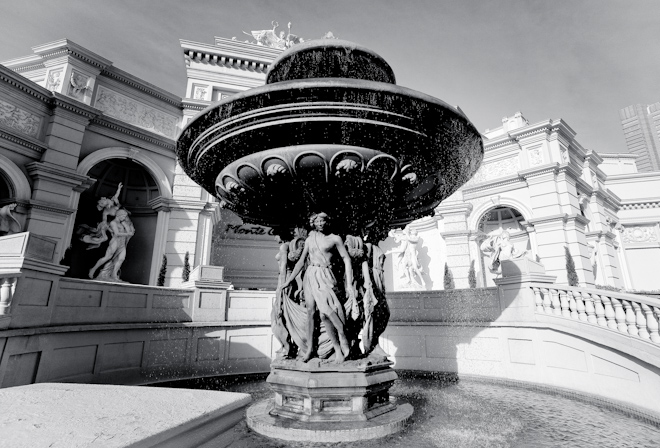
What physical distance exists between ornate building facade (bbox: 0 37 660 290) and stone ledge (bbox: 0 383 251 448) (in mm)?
11023

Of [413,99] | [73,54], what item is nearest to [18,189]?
[73,54]

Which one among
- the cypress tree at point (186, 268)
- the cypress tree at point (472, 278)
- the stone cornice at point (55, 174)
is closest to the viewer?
the stone cornice at point (55, 174)

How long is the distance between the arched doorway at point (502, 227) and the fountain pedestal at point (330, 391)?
15808 millimetres

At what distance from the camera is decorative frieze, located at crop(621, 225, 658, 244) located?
24.0 meters

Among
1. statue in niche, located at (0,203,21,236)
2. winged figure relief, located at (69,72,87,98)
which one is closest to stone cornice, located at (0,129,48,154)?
statue in niche, located at (0,203,21,236)

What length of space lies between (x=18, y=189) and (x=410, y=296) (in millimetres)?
12651

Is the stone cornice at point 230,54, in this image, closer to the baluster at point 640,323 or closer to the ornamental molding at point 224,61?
the ornamental molding at point 224,61

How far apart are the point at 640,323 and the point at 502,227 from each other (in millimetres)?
16658

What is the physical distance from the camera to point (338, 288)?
3963mm

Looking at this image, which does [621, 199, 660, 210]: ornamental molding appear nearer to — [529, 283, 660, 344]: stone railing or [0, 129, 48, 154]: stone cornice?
[529, 283, 660, 344]: stone railing

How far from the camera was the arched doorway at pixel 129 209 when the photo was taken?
14278 mm

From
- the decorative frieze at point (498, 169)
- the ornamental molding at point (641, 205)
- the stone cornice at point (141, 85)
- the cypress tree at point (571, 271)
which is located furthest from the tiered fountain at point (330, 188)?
the ornamental molding at point (641, 205)

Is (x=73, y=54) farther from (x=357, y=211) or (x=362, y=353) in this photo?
(x=362, y=353)

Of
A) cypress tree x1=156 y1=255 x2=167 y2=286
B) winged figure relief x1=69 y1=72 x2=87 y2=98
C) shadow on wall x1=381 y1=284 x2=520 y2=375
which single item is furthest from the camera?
cypress tree x1=156 y1=255 x2=167 y2=286
